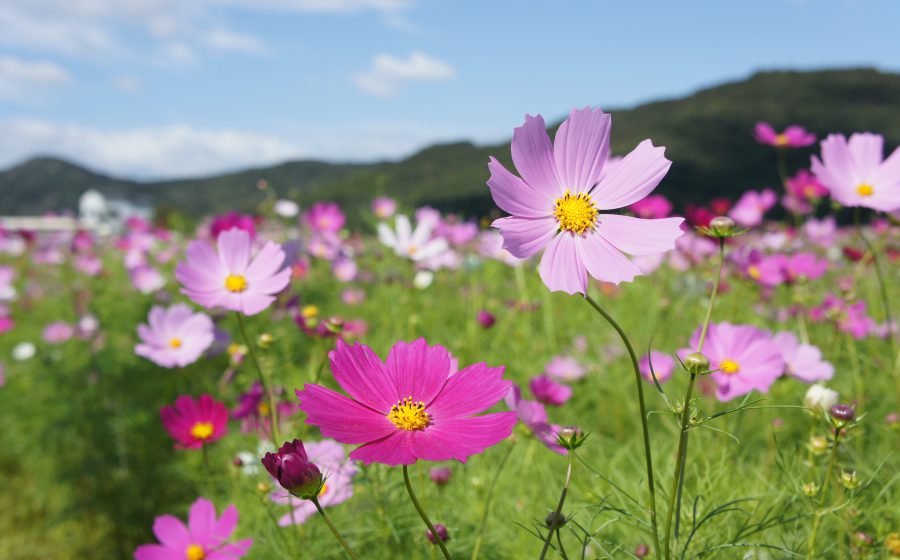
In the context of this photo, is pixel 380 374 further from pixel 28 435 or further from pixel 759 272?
pixel 28 435

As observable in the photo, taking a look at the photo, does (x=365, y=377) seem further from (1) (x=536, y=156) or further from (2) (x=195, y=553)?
(2) (x=195, y=553)

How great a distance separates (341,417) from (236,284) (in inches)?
21.4

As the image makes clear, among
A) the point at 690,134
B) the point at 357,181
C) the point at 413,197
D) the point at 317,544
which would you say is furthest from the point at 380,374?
the point at 690,134

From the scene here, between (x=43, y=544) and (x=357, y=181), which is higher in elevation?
(x=357, y=181)

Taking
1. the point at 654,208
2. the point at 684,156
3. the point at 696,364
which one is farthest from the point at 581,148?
the point at 684,156

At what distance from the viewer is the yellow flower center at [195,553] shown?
0.91 meters

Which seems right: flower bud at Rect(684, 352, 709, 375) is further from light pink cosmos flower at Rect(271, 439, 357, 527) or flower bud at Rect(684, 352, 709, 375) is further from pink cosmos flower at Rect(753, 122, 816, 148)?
pink cosmos flower at Rect(753, 122, 816, 148)

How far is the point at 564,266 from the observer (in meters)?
0.62

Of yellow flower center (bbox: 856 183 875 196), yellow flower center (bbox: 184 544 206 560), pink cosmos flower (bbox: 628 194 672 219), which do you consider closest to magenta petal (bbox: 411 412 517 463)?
yellow flower center (bbox: 184 544 206 560)

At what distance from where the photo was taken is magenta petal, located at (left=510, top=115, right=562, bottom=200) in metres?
0.62

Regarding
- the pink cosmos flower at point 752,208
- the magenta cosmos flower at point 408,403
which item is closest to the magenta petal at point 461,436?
the magenta cosmos flower at point 408,403

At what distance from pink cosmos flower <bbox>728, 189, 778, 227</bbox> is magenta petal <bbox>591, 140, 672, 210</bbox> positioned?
194 cm

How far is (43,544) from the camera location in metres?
2.23

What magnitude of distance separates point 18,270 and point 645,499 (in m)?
5.31
